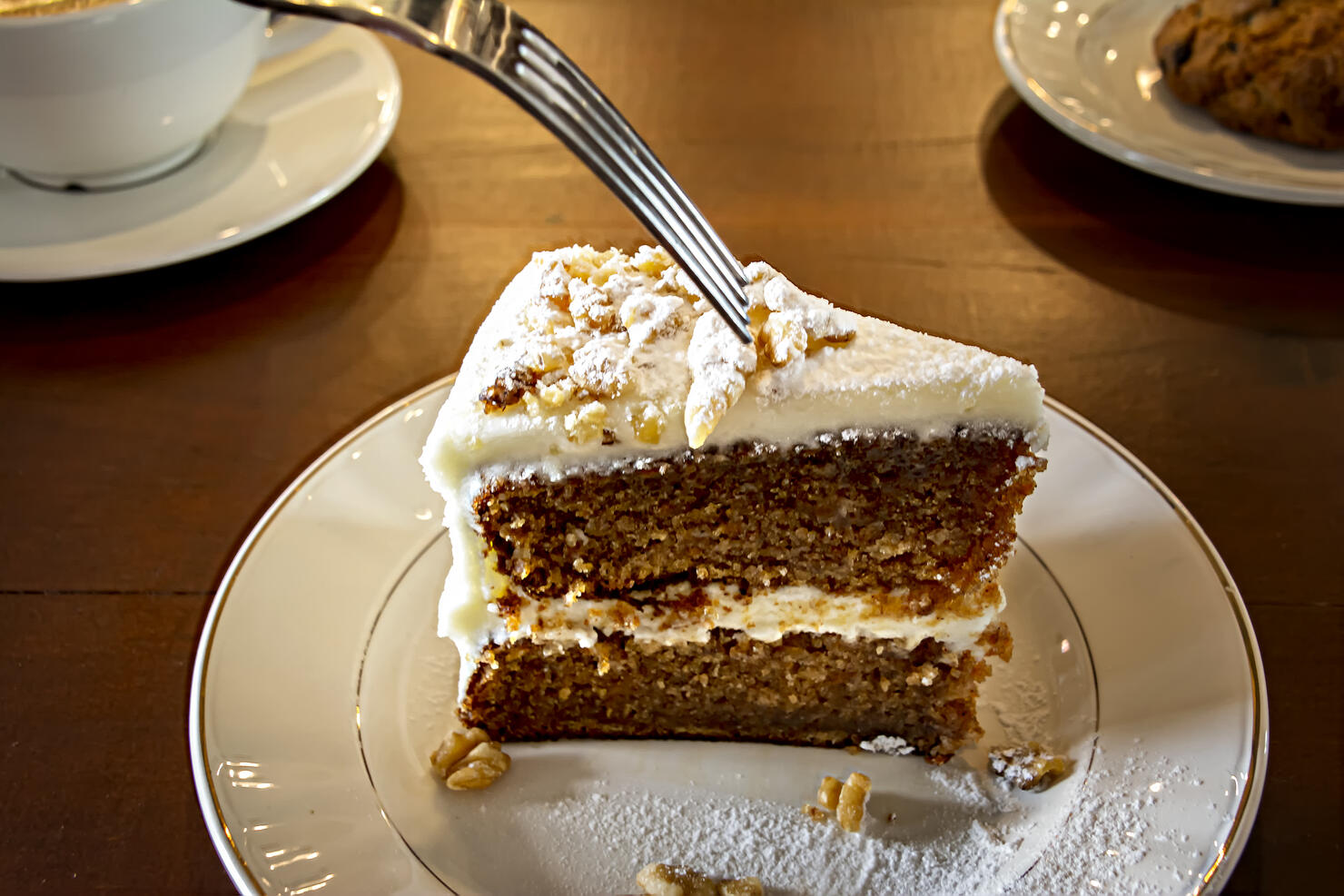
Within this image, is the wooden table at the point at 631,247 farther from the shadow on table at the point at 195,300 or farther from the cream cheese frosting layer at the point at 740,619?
the cream cheese frosting layer at the point at 740,619

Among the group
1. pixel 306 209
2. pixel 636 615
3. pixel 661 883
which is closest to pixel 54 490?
pixel 306 209

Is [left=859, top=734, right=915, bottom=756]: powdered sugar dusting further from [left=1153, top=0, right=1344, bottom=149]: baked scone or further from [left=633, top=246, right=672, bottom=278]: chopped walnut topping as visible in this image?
[left=1153, top=0, right=1344, bottom=149]: baked scone

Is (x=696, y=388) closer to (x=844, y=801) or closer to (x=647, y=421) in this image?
(x=647, y=421)

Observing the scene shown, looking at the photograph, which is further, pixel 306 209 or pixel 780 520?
pixel 306 209

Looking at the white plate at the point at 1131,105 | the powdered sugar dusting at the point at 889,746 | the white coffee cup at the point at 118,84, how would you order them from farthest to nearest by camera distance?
1. the white plate at the point at 1131,105
2. the white coffee cup at the point at 118,84
3. the powdered sugar dusting at the point at 889,746

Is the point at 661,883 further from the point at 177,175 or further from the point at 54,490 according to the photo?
the point at 177,175

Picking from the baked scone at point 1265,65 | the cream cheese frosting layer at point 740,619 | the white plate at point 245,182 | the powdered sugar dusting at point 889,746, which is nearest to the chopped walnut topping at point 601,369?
the cream cheese frosting layer at point 740,619
